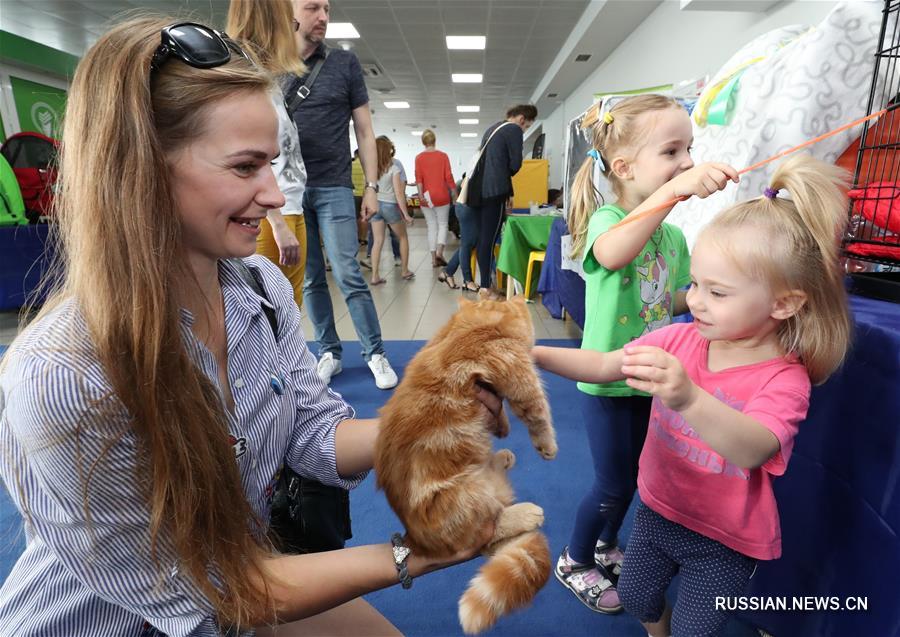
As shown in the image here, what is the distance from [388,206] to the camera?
622 cm

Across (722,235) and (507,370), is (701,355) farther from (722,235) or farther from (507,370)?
(507,370)

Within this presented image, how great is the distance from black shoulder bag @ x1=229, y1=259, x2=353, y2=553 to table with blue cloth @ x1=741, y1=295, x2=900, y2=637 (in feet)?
3.33

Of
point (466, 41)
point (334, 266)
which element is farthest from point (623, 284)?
point (466, 41)

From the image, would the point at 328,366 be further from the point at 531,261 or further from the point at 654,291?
the point at 531,261

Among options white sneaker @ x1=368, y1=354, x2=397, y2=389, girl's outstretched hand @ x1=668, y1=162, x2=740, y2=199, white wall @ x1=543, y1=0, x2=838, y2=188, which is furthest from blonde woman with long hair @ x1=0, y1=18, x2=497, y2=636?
white wall @ x1=543, y1=0, x2=838, y2=188

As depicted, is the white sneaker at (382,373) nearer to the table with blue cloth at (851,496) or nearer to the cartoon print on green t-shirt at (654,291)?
the cartoon print on green t-shirt at (654,291)

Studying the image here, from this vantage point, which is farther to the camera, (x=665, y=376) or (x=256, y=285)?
(x=256, y=285)

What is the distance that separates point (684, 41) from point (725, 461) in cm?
566

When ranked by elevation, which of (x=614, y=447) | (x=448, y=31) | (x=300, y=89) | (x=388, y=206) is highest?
(x=448, y=31)

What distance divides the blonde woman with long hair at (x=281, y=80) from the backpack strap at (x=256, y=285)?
800 millimetres

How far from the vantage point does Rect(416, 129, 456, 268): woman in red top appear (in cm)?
657

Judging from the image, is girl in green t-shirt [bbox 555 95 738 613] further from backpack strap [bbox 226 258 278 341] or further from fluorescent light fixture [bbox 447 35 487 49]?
fluorescent light fixture [bbox 447 35 487 49]

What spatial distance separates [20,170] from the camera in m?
4.38

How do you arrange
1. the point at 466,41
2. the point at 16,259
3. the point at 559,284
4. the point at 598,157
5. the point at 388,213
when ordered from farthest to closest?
the point at 466,41
the point at 388,213
the point at 16,259
the point at 559,284
the point at 598,157
